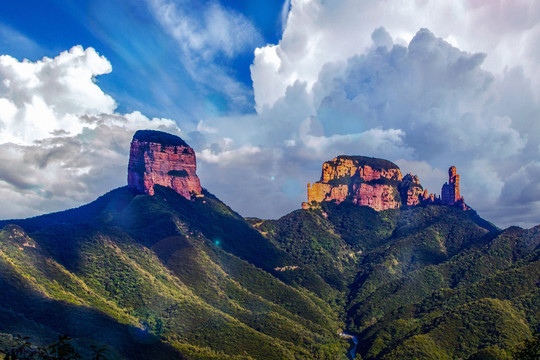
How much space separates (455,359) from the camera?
15338cm

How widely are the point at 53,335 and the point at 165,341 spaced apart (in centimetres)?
3983

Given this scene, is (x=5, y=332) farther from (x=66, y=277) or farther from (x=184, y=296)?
(x=184, y=296)

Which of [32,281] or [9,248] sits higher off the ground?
[9,248]

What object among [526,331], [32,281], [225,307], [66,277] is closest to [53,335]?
[32,281]

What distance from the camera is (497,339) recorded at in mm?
156500

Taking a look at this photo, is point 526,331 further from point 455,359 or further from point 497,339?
point 455,359

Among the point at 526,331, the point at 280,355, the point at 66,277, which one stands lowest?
the point at 280,355

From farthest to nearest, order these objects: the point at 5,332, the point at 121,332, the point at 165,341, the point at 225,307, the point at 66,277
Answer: the point at 225,307, the point at 66,277, the point at 165,341, the point at 121,332, the point at 5,332

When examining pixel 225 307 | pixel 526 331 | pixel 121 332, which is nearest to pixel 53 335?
pixel 121 332

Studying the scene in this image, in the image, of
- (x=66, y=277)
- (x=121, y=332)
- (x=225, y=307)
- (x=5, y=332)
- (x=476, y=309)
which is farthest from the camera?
(x=225, y=307)

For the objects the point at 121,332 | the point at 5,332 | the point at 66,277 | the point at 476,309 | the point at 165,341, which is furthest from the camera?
the point at 476,309

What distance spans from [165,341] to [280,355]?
4032cm

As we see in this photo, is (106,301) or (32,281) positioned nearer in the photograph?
(32,281)

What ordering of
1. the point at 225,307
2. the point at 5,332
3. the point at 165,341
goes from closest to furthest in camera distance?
the point at 5,332 < the point at 165,341 < the point at 225,307
